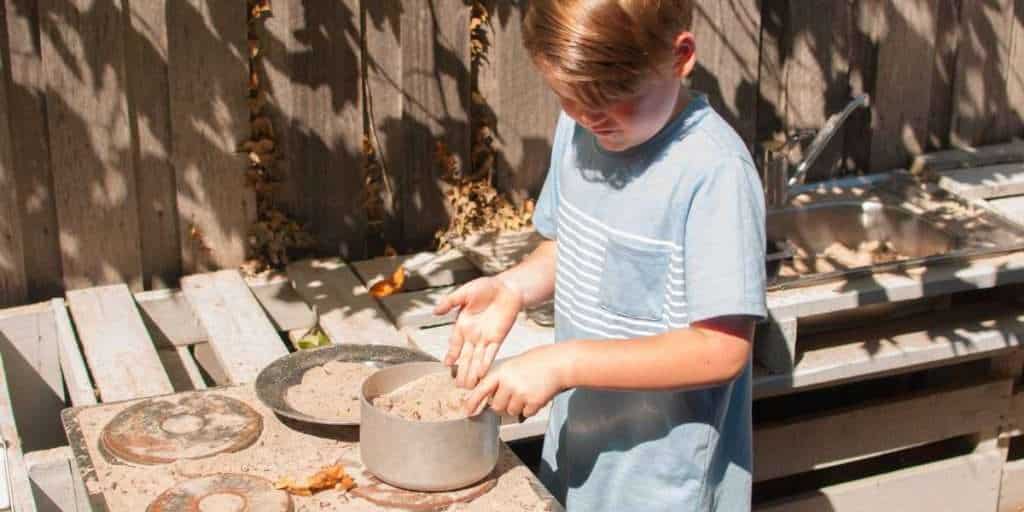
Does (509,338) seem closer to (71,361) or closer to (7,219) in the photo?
(71,361)

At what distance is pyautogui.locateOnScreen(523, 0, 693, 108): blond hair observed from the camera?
2.15 m

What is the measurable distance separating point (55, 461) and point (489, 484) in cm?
148

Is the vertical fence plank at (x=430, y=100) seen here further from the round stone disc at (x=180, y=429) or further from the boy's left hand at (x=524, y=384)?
the boy's left hand at (x=524, y=384)

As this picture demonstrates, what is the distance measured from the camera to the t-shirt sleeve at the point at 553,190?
2684 mm

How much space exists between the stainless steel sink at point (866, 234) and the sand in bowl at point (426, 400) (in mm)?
2117

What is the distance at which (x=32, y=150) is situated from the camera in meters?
3.93

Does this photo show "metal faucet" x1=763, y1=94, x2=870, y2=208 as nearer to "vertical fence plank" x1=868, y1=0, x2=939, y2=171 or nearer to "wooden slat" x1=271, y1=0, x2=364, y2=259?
"vertical fence plank" x1=868, y1=0, x2=939, y2=171

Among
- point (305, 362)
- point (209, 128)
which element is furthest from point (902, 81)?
point (305, 362)

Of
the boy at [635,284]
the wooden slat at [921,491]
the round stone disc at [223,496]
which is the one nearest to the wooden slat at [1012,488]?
the wooden slat at [921,491]

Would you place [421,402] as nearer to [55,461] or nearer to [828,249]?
[55,461]

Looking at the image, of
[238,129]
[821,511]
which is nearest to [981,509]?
[821,511]

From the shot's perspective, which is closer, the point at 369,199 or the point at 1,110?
the point at 1,110

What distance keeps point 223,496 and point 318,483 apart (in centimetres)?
16

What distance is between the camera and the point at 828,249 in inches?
187
